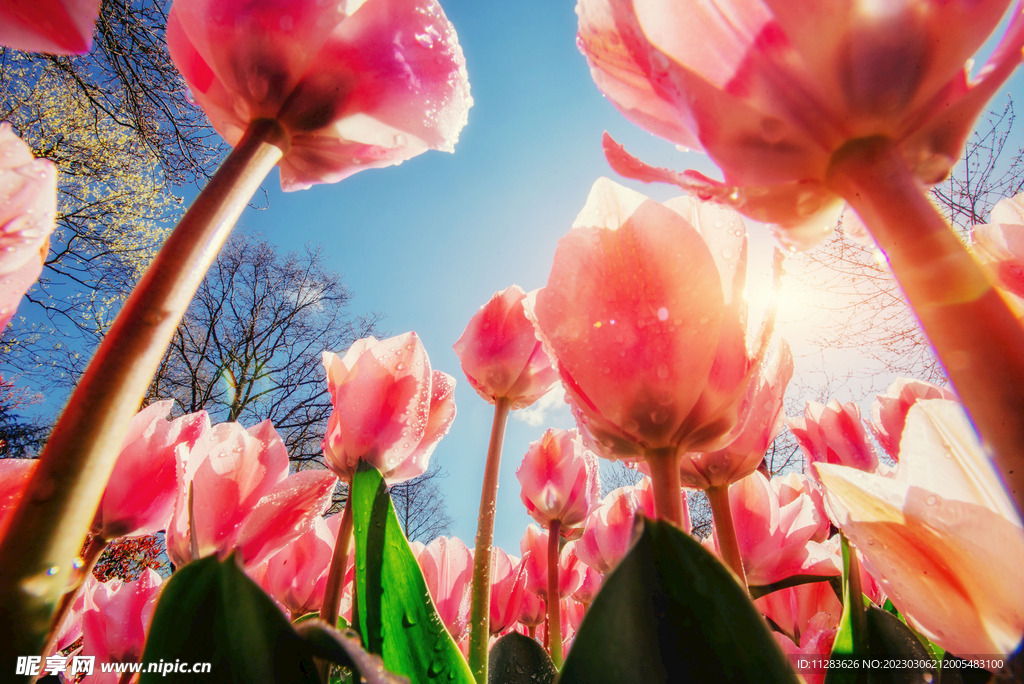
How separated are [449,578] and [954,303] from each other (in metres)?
0.98

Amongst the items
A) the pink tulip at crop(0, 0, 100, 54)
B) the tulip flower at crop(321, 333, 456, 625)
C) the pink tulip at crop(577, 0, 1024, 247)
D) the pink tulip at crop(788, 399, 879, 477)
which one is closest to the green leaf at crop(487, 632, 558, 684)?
the tulip flower at crop(321, 333, 456, 625)

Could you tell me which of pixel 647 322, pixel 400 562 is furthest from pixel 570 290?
pixel 400 562

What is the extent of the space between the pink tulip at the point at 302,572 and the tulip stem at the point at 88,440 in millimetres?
635

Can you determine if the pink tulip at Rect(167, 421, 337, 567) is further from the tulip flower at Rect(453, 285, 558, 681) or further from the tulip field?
the tulip flower at Rect(453, 285, 558, 681)

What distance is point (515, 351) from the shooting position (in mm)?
886

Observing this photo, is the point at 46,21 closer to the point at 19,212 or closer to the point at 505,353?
the point at 19,212

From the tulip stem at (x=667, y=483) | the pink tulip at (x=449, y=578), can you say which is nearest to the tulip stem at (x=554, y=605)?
the pink tulip at (x=449, y=578)

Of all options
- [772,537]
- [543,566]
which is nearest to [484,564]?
[772,537]

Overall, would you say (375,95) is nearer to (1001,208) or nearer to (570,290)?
(570,290)

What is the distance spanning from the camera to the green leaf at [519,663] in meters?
0.73

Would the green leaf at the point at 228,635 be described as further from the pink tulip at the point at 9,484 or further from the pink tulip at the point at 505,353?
the pink tulip at the point at 505,353

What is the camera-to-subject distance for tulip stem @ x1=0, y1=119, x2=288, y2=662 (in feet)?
0.67

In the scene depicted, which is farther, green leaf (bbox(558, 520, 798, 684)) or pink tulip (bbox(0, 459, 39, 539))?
pink tulip (bbox(0, 459, 39, 539))

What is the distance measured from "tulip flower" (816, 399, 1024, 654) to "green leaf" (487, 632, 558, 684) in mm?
557
